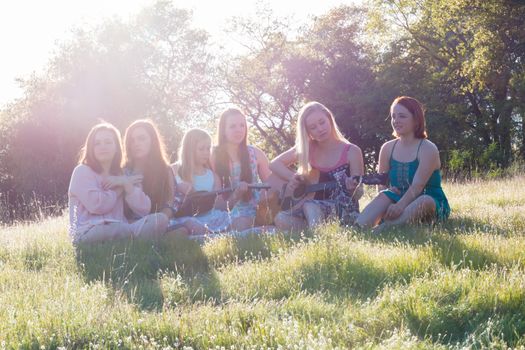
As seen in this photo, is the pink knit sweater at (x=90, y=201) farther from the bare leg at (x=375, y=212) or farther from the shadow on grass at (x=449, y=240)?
the shadow on grass at (x=449, y=240)

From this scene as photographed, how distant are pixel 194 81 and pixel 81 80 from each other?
7.26 m

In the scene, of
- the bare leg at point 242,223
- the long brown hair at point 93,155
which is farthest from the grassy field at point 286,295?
the bare leg at point 242,223

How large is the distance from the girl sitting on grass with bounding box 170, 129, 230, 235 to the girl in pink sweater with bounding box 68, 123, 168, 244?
78cm

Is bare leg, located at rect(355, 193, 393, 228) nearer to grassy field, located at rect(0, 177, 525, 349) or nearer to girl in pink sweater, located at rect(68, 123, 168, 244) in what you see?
grassy field, located at rect(0, 177, 525, 349)

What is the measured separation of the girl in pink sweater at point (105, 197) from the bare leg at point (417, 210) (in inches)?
110

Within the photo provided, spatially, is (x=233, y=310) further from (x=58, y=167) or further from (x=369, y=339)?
(x=58, y=167)

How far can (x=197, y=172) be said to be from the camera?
815 cm

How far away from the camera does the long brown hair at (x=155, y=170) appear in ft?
25.1

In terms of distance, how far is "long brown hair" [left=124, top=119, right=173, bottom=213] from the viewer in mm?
7664

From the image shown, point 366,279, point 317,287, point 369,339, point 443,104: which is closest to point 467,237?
point 366,279

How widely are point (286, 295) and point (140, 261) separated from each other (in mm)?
2040

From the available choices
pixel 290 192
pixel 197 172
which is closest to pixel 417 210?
pixel 290 192

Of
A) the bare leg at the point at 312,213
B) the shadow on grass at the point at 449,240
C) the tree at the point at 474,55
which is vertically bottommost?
the shadow on grass at the point at 449,240

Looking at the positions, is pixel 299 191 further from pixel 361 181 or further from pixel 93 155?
pixel 93 155
